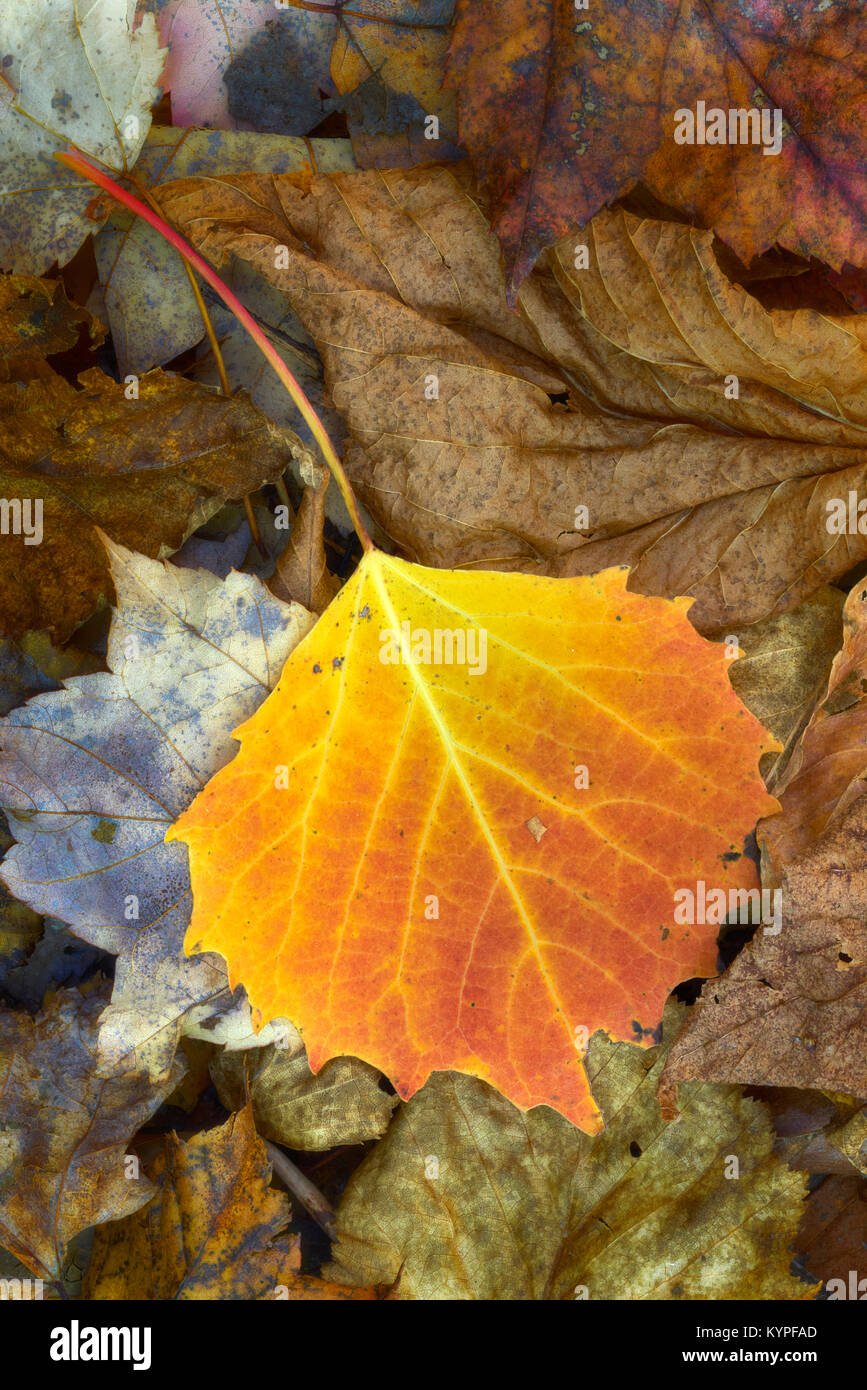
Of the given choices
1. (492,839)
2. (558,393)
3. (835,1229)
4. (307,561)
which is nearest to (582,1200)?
(835,1229)

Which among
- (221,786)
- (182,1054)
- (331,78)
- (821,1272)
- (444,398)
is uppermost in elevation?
(331,78)

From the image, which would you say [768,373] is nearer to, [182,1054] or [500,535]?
[500,535]

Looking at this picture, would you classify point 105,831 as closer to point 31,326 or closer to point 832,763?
point 31,326

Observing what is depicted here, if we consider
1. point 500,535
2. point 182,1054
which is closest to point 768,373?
point 500,535

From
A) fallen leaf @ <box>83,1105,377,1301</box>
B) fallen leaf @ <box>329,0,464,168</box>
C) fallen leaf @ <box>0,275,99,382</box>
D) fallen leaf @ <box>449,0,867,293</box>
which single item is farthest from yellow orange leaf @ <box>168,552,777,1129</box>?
fallen leaf @ <box>329,0,464,168</box>

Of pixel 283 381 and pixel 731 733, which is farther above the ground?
pixel 283 381

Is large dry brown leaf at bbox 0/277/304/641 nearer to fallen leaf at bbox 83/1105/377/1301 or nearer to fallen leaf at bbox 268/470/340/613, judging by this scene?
fallen leaf at bbox 268/470/340/613

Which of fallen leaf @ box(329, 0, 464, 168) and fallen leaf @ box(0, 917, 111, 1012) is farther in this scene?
fallen leaf @ box(0, 917, 111, 1012)
